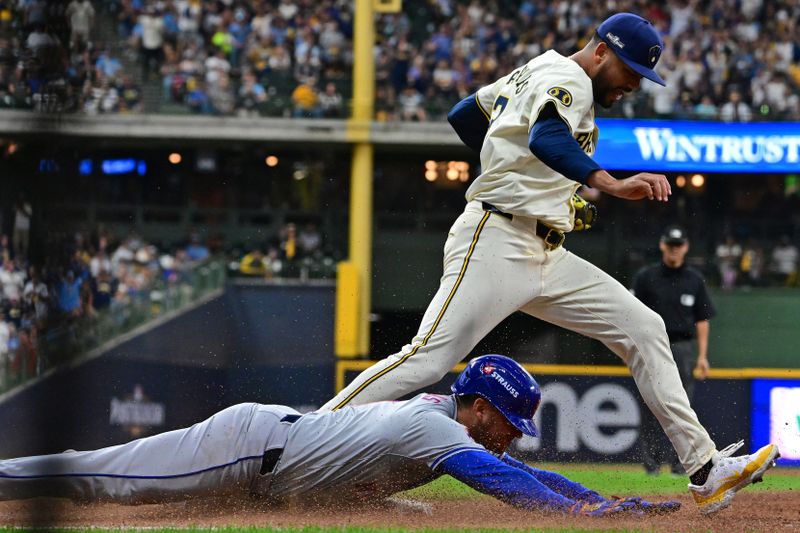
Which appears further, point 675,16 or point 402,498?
point 675,16

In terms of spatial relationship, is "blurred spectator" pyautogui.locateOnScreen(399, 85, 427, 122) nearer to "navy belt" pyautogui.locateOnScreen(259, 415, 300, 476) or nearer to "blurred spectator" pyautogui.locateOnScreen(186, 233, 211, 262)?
"blurred spectator" pyautogui.locateOnScreen(186, 233, 211, 262)

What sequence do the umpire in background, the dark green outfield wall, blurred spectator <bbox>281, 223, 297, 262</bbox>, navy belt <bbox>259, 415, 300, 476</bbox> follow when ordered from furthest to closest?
blurred spectator <bbox>281, 223, 297, 262</bbox> → the dark green outfield wall → the umpire in background → navy belt <bbox>259, 415, 300, 476</bbox>

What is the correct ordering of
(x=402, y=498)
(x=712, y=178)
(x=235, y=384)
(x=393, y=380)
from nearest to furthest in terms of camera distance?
(x=393, y=380)
(x=402, y=498)
(x=235, y=384)
(x=712, y=178)

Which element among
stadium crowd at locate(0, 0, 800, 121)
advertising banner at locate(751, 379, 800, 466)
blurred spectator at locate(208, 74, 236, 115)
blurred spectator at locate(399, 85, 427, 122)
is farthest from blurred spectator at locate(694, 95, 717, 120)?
advertising banner at locate(751, 379, 800, 466)

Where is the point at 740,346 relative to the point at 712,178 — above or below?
below

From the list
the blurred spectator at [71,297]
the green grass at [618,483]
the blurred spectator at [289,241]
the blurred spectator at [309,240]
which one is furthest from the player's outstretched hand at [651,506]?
the blurred spectator at [309,240]

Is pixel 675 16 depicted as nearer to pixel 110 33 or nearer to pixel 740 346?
pixel 740 346

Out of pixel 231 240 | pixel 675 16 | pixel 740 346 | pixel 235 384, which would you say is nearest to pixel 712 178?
pixel 675 16
